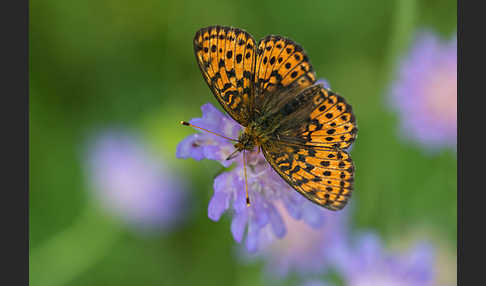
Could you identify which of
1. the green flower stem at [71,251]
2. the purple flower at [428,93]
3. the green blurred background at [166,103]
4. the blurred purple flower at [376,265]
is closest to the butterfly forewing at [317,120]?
the blurred purple flower at [376,265]

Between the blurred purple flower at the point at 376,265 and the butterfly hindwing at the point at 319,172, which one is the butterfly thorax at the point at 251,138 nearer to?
the butterfly hindwing at the point at 319,172

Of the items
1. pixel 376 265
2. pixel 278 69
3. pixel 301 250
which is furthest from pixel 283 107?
pixel 301 250

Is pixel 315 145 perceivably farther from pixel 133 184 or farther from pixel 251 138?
pixel 133 184

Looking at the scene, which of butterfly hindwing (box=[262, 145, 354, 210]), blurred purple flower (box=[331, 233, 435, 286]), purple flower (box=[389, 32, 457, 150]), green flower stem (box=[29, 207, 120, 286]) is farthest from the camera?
purple flower (box=[389, 32, 457, 150])

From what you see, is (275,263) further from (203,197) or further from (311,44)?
(311,44)

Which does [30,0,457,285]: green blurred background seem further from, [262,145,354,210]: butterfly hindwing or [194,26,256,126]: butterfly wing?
[262,145,354,210]: butterfly hindwing

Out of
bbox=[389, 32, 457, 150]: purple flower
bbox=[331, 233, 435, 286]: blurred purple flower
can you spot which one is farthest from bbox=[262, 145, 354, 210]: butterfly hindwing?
bbox=[389, 32, 457, 150]: purple flower
